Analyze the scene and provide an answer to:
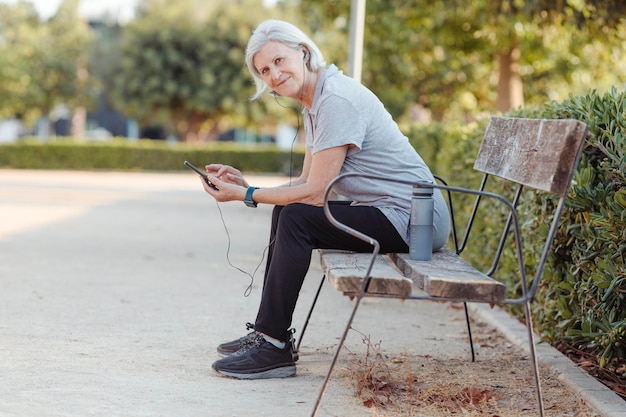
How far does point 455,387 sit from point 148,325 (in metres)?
2.18

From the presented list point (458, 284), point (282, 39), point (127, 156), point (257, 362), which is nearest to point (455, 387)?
point (257, 362)

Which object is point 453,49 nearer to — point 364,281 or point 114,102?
point 364,281

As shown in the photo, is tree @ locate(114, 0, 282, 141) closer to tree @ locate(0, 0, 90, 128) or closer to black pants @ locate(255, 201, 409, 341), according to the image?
tree @ locate(0, 0, 90, 128)

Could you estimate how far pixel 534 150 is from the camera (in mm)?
4398

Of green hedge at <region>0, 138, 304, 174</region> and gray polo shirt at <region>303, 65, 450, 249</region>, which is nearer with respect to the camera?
gray polo shirt at <region>303, 65, 450, 249</region>

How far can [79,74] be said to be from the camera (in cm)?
4944

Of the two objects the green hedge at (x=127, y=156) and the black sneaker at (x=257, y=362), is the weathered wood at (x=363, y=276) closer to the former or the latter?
the black sneaker at (x=257, y=362)

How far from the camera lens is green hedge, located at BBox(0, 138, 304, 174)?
3753 cm

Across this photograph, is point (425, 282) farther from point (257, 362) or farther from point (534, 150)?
point (257, 362)

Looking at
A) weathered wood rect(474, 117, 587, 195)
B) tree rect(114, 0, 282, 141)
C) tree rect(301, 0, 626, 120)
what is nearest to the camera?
weathered wood rect(474, 117, 587, 195)

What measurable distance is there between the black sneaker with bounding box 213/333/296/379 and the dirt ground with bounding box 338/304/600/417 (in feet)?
1.02

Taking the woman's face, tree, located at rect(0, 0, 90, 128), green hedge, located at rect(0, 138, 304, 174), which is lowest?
green hedge, located at rect(0, 138, 304, 174)

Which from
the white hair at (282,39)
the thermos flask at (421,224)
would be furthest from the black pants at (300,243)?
the white hair at (282,39)

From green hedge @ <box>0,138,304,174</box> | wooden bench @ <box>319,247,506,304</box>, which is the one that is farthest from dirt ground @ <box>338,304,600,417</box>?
green hedge @ <box>0,138,304,174</box>
